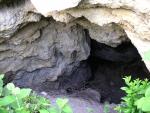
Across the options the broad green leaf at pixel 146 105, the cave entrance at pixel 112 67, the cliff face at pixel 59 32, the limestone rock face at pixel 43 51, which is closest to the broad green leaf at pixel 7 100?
the broad green leaf at pixel 146 105

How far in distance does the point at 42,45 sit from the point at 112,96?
1.24 meters

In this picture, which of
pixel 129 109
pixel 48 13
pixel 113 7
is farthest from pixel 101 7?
pixel 129 109

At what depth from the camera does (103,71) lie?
4.71 metres

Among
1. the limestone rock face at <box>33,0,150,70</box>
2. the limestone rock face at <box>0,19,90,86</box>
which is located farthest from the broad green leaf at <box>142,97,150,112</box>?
the limestone rock face at <box>0,19,90,86</box>

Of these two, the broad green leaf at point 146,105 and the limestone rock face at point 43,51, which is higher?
the broad green leaf at point 146,105

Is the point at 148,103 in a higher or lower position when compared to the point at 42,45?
higher

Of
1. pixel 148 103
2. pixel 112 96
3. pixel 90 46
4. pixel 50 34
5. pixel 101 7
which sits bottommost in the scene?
pixel 112 96

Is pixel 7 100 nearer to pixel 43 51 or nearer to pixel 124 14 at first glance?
pixel 124 14

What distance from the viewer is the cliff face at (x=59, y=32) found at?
2.36 metres

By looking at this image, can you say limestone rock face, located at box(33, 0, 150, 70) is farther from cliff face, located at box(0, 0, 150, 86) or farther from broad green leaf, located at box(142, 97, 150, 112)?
broad green leaf, located at box(142, 97, 150, 112)

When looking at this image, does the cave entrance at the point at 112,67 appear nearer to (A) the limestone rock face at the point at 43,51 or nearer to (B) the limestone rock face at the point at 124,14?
(A) the limestone rock face at the point at 43,51

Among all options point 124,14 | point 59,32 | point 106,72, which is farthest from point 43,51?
point 124,14

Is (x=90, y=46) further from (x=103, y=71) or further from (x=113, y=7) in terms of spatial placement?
(x=113, y=7)

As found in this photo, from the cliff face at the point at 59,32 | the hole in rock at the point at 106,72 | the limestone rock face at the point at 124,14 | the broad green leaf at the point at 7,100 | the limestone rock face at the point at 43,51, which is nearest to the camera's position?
the broad green leaf at the point at 7,100
